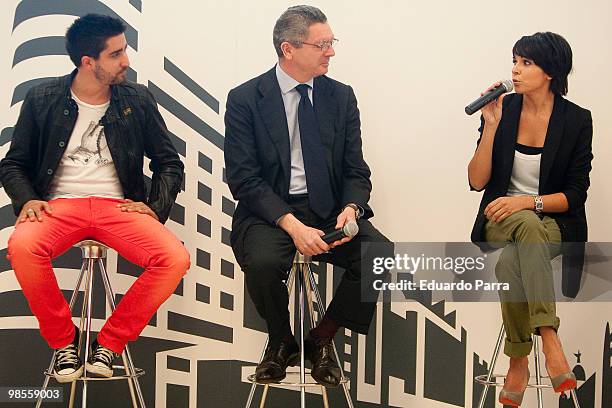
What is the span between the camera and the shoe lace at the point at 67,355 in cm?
332

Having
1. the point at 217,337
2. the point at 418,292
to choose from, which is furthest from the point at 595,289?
the point at 217,337

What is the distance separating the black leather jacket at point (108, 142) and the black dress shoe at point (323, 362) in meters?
0.83

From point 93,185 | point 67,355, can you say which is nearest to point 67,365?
point 67,355

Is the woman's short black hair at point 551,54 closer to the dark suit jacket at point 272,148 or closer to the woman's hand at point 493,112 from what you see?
the woman's hand at point 493,112

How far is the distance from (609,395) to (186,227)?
214 centimetres

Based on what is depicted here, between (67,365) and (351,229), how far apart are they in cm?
119

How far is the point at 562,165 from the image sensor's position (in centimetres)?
367

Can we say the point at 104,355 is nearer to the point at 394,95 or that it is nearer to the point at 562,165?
the point at 394,95

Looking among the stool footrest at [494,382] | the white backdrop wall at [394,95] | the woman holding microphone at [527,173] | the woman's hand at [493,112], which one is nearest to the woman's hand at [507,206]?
the woman holding microphone at [527,173]

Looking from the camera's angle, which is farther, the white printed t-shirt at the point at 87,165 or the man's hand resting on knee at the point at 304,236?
the white printed t-shirt at the point at 87,165

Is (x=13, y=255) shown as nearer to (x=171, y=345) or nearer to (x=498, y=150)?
(x=171, y=345)

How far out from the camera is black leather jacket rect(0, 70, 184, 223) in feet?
11.8

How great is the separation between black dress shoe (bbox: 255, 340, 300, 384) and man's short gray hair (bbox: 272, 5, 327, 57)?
4.12 ft

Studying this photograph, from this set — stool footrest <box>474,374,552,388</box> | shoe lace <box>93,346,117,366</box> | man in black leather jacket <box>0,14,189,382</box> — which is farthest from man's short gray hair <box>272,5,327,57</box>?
stool footrest <box>474,374,552,388</box>
